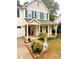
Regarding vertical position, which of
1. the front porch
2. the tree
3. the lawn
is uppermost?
the tree

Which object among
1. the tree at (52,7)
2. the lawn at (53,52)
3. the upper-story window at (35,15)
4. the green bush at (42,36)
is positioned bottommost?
the lawn at (53,52)

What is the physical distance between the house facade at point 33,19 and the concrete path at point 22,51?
0.28 feet

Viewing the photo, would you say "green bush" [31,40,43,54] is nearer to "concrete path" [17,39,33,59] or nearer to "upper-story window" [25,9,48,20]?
"concrete path" [17,39,33,59]

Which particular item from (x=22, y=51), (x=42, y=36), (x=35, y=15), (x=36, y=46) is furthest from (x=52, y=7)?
(x=22, y=51)

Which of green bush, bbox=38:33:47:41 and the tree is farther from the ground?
the tree

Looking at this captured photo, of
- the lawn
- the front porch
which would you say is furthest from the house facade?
the lawn

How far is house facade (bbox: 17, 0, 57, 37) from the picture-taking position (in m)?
1.55

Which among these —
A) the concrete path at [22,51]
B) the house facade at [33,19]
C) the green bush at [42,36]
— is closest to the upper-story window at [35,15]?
the house facade at [33,19]

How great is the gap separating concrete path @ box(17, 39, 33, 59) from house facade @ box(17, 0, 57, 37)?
9 centimetres

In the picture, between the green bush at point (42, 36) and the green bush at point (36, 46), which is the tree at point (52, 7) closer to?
the green bush at point (42, 36)

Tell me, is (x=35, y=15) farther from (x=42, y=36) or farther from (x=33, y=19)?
(x=42, y=36)

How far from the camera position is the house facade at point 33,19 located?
5.07ft

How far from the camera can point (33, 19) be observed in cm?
155
